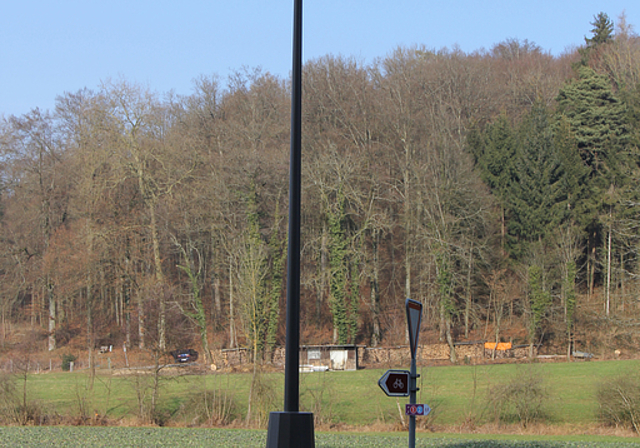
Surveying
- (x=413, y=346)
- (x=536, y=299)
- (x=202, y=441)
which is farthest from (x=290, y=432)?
(x=536, y=299)

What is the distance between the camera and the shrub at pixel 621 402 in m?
22.5

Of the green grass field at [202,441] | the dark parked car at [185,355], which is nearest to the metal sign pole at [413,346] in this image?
the green grass field at [202,441]

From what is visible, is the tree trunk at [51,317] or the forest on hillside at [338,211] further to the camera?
the tree trunk at [51,317]

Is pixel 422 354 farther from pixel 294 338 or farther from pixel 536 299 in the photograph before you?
pixel 294 338

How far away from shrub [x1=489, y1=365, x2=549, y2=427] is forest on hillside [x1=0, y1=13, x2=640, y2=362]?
21.1 m

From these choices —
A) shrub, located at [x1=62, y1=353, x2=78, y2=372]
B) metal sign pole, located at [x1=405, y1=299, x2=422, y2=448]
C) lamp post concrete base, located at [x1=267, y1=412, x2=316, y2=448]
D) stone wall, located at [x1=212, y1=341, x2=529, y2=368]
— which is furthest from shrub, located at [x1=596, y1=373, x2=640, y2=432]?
→ shrub, located at [x1=62, y1=353, x2=78, y2=372]

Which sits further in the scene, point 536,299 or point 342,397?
point 536,299

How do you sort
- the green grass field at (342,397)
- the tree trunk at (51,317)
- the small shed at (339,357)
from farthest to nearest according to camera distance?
the tree trunk at (51,317) < the small shed at (339,357) < the green grass field at (342,397)

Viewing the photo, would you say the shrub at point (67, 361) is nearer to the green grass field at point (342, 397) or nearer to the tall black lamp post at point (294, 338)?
the green grass field at point (342, 397)

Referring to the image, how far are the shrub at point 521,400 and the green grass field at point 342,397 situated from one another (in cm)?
73

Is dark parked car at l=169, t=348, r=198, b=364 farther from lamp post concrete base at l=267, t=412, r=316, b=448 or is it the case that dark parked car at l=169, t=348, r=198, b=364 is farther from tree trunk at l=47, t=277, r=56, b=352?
lamp post concrete base at l=267, t=412, r=316, b=448

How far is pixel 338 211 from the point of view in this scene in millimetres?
49656

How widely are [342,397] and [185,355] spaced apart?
648 inches

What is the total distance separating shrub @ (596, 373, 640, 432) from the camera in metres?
22.5
